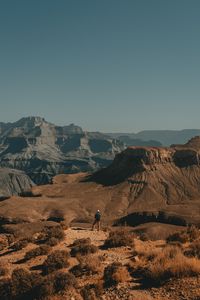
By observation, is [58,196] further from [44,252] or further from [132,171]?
[44,252]

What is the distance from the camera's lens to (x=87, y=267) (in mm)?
19766

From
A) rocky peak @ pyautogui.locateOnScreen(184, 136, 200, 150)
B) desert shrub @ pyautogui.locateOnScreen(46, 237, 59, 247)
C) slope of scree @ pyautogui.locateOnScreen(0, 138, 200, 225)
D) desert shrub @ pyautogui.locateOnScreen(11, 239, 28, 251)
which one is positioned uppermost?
rocky peak @ pyautogui.locateOnScreen(184, 136, 200, 150)

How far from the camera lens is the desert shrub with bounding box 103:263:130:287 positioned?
18.0 m

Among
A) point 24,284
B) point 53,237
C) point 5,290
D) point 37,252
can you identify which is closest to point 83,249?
point 37,252

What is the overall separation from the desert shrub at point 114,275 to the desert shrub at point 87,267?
30.8 inches

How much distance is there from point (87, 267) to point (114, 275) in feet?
6.49

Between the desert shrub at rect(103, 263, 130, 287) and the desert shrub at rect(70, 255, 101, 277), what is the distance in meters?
0.78

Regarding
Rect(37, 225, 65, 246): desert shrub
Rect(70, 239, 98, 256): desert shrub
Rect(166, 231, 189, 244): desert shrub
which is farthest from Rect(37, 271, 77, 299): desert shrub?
Rect(166, 231, 189, 244): desert shrub

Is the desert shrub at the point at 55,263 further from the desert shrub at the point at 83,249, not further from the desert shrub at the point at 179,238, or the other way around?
the desert shrub at the point at 179,238

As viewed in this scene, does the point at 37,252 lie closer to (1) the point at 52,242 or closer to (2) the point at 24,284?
(1) the point at 52,242

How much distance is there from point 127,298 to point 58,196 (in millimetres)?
88107

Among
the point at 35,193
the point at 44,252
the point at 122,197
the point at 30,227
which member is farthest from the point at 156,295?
the point at 35,193

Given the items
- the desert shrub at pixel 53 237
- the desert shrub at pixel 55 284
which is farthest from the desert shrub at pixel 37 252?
the desert shrub at pixel 55 284

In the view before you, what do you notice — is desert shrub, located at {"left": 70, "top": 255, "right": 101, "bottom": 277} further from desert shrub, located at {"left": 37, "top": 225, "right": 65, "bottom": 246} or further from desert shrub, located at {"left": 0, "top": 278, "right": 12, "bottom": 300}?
desert shrub, located at {"left": 37, "top": 225, "right": 65, "bottom": 246}
